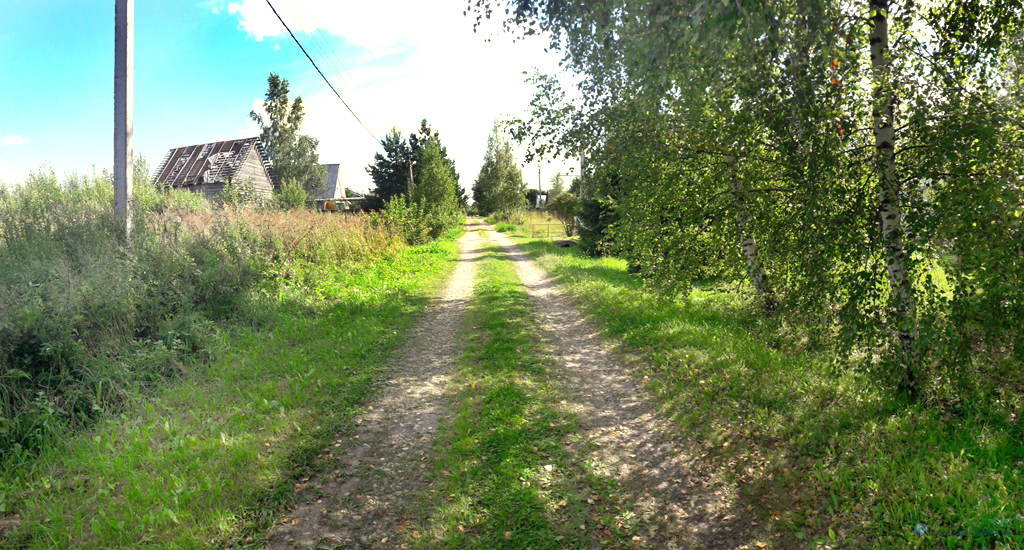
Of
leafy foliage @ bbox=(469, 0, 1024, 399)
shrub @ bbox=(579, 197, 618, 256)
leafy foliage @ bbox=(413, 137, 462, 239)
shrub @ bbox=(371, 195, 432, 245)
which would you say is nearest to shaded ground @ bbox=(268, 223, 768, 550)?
leafy foliage @ bbox=(469, 0, 1024, 399)

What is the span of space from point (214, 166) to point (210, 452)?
1118 inches

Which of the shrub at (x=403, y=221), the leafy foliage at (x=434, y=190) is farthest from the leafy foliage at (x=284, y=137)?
the shrub at (x=403, y=221)

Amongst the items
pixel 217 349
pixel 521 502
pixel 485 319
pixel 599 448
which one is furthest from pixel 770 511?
pixel 217 349

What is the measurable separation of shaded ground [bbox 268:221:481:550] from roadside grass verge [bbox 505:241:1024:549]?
2520mm

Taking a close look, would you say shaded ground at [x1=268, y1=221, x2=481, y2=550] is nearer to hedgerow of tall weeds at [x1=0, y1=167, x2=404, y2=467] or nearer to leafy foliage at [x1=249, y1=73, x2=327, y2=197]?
hedgerow of tall weeds at [x1=0, y1=167, x2=404, y2=467]

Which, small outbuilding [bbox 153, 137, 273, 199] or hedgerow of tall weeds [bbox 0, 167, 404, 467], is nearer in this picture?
hedgerow of tall weeds [bbox 0, 167, 404, 467]

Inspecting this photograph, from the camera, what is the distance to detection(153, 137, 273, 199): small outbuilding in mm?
26672

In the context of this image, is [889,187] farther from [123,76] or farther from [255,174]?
[255,174]

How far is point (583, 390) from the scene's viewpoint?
5691mm

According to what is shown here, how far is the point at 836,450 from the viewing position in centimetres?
391

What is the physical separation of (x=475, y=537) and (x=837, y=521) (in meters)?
2.43

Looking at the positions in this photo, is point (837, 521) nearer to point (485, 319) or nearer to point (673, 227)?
point (673, 227)

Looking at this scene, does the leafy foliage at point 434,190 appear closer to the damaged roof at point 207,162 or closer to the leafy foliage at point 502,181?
the damaged roof at point 207,162

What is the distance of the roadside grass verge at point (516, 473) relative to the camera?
10.7 ft
